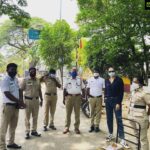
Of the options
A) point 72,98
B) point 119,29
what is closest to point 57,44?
point 119,29

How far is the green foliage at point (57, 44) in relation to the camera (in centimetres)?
3625

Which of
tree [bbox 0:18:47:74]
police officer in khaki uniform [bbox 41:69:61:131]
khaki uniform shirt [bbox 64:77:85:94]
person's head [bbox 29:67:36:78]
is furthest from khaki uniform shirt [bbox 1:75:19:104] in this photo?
tree [bbox 0:18:47:74]

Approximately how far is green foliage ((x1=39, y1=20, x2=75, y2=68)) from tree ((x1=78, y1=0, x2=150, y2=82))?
676 inches

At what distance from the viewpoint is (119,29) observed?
16547mm

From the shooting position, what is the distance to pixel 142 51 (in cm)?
1906

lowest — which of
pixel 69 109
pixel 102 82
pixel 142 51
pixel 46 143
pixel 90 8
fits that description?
pixel 46 143

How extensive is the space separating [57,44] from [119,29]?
65.7 feet

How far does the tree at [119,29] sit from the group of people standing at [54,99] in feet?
22.3

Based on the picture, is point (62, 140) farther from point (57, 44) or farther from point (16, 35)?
point (16, 35)

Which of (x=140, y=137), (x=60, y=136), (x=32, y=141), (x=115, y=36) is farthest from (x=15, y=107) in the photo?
(x=115, y=36)

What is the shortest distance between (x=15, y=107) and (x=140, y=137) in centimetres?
287

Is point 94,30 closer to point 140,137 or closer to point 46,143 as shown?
point 46,143

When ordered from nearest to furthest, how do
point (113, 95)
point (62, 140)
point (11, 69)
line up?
point (11, 69) < point (113, 95) < point (62, 140)

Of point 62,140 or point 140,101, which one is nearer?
point 140,101
